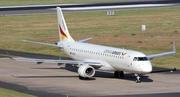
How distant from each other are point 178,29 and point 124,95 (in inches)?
2337

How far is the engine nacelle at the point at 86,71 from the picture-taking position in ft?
200

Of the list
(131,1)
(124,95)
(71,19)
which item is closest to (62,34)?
(124,95)

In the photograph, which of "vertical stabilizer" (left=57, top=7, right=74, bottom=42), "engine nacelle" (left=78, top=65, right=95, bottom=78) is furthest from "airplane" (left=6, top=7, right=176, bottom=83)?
"vertical stabilizer" (left=57, top=7, right=74, bottom=42)

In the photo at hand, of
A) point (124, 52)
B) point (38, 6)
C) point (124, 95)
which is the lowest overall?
point (124, 95)

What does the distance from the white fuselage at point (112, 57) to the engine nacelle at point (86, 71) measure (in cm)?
157

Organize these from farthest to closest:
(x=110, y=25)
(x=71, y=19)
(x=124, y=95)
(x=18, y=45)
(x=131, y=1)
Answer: (x=131, y=1) < (x=71, y=19) < (x=110, y=25) < (x=18, y=45) < (x=124, y=95)

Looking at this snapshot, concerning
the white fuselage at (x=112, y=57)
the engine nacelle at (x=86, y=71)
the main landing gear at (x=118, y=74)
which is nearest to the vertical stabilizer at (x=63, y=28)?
the white fuselage at (x=112, y=57)

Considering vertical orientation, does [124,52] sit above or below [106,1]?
below

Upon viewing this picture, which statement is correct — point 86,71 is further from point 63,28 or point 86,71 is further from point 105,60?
point 63,28

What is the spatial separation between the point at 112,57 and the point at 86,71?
10.2ft

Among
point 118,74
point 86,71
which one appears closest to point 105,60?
point 86,71

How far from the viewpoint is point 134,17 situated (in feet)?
436

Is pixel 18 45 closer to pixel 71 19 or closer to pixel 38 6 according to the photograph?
pixel 71 19

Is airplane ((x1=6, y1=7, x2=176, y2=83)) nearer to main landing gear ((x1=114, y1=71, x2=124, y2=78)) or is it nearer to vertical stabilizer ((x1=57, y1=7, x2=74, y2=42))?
main landing gear ((x1=114, y1=71, x2=124, y2=78))
